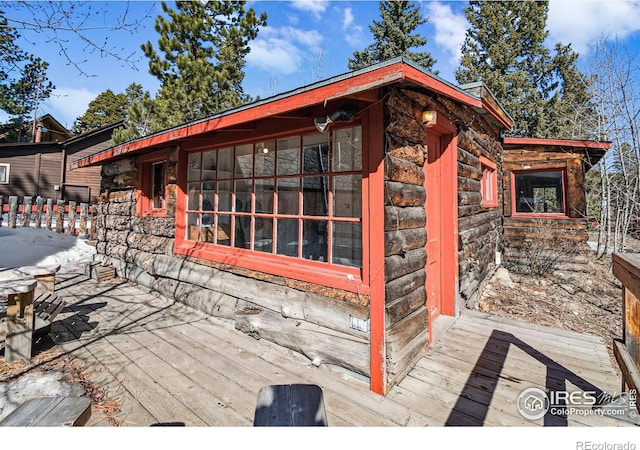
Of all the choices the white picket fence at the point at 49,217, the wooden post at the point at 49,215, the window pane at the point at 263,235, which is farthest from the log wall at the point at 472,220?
the wooden post at the point at 49,215

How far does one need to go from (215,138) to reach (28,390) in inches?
118

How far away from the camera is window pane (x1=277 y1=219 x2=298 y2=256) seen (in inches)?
123

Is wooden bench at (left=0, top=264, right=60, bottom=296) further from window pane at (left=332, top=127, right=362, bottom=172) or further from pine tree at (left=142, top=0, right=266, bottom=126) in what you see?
pine tree at (left=142, top=0, right=266, bottom=126)

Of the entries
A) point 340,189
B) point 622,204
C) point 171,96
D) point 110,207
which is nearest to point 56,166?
point 171,96

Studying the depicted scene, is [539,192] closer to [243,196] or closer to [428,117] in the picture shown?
[428,117]

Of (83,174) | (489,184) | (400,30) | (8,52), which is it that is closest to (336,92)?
(8,52)

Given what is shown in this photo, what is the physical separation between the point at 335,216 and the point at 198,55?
11168mm

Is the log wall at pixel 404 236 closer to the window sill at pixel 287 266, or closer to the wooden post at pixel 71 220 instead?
the window sill at pixel 287 266

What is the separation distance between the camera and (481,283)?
4.80 meters

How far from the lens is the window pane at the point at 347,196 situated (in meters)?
2.65

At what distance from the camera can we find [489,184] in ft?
19.0

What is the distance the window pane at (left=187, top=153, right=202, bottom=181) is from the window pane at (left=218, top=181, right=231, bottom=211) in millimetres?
569

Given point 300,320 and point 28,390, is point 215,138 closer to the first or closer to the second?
point 300,320

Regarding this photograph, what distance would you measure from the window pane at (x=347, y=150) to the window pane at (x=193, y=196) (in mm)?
2464
